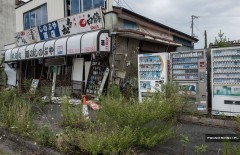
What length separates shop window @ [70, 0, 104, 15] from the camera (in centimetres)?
1370

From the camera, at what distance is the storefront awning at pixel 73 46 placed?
1205 centimetres

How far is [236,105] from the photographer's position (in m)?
8.21

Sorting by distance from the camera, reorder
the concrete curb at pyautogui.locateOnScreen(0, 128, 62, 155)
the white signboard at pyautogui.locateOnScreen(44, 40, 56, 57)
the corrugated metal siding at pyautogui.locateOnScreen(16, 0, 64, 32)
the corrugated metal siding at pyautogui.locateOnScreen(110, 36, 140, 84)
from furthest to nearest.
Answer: the corrugated metal siding at pyautogui.locateOnScreen(16, 0, 64, 32) → the white signboard at pyautogui.locateOnScreen(44, 40, 56, 57) → the corrugated metal siding at pyautogui.locateOnScreen(110, 36, 140, 84) → the concrete curb at pyautogui.locateOnScreen(0, 128, 62, 155)

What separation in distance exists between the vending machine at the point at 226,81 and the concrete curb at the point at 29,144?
5466 mm

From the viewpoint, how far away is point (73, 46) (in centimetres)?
1327

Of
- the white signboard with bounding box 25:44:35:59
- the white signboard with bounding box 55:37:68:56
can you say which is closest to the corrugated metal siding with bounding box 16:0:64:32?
the white signboard with bounding box 25:44:35:59

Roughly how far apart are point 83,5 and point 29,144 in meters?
9.75

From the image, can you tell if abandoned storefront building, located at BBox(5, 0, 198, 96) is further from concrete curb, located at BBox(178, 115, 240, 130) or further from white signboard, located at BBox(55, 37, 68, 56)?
concrete curb, located at BBox(178, 115, 240, 130)

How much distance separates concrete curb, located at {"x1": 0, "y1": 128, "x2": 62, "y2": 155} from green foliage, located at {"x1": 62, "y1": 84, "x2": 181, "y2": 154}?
0.62 metres

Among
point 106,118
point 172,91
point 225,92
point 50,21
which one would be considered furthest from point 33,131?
point 50,21

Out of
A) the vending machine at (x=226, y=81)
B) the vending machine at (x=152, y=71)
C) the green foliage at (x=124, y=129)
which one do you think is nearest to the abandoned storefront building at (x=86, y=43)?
the vending machine at (x=152, y=71)

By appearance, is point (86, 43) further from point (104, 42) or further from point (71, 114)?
point (71, 114)

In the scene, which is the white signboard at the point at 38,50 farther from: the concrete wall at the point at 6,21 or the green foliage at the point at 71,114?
the concrete wall at the point at 6,21

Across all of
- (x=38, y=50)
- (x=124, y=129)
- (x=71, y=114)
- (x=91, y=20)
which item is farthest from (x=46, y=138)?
(x=38, y=50)
